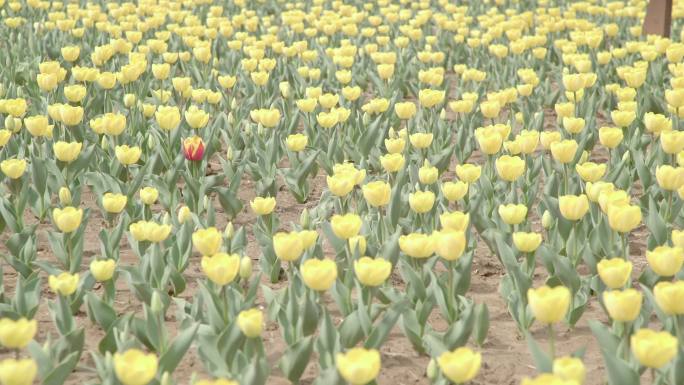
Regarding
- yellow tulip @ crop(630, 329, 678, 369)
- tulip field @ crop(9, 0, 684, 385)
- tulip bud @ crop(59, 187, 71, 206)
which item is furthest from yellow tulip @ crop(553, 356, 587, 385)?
tulip bud @ crop(59, 187, 71, 206)

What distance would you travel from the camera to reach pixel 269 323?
4008 millimetres

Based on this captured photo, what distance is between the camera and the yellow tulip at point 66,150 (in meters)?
4.82

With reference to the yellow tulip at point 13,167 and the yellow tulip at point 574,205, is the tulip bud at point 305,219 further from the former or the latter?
the yellow tulip at point 13,167

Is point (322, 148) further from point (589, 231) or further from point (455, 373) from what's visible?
point (455, 373)

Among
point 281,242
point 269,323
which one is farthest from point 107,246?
point 281,242

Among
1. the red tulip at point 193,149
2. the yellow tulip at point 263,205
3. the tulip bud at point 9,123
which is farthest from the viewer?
the tulip bud at point 9,123

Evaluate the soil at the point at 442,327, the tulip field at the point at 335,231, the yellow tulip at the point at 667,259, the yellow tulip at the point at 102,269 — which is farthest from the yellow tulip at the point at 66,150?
the yellow tulip at the point at 667,259

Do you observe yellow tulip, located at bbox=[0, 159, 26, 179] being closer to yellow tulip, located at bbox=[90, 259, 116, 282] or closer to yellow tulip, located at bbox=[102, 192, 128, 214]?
yellow tulip, located at bbox=[102, 192, 128, 214]

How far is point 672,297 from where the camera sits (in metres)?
3.07

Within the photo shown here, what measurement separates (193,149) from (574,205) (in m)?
1.96

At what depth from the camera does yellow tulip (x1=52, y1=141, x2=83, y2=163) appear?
4820 mm

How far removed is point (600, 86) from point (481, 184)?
2.94 metres

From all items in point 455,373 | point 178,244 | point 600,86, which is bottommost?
point 600,86

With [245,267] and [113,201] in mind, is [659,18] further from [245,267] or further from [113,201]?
[245,267]
